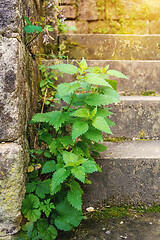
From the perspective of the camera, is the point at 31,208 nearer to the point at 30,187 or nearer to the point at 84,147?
the point at 30,187

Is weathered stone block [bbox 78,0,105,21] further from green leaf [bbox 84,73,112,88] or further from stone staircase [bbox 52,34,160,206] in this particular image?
green leaf [bbox 84,73,112,88]

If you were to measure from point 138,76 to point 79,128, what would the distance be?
1458mm

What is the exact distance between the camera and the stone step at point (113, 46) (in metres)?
2.87

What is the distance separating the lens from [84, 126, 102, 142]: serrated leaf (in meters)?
1.30

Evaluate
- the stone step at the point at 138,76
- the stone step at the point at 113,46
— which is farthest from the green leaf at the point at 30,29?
the stone step at the point at 113,46

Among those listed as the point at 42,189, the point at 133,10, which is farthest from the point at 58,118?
the point at 133,10

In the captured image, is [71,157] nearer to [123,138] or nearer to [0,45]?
[0,45]

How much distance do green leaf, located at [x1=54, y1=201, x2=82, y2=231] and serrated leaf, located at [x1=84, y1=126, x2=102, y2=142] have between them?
0.45 metres

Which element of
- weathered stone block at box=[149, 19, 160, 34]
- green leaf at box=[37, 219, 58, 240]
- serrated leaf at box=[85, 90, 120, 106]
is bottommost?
green leaf at box=[37, 219, 58, 240]

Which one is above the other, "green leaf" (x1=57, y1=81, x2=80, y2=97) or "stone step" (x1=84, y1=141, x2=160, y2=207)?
"green leaf" (x1=57, y1=81, x2=80, y2=97)

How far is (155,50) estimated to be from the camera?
2.91m

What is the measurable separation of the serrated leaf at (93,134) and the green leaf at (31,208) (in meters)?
0.49

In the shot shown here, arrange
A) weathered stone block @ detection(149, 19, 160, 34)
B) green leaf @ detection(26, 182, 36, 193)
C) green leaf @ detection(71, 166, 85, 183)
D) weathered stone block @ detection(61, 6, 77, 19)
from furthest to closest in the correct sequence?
1. weathered stone block @ detection(149, 19, 160, 34)
2. weathered stone block @ detection(61, 6, 77, 19)
3. green leaf @ detection(26, 182, 36, 193)
4. green leaf @ detection(71, 166, 85, 183)

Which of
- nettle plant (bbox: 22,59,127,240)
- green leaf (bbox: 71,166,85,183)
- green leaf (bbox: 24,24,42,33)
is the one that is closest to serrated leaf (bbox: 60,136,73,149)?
nettle plant (bbox: 22,59,127,240)
